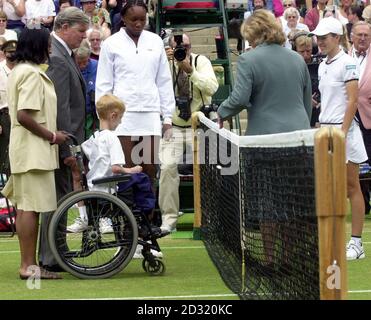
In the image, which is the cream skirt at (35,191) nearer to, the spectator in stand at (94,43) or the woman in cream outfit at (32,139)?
the woman in cream outfit at (32,139)

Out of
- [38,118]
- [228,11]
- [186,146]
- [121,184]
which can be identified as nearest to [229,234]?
[121,184]

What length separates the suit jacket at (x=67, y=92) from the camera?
10.6 m

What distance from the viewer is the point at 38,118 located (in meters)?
10.0

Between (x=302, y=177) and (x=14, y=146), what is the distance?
3.56 metres

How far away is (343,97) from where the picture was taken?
1129cm

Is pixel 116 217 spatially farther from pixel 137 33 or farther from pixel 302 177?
pixel 302 177

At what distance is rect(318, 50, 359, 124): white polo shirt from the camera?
11188mm

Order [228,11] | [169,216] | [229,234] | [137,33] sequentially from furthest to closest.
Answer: [228,11] → [169,216] → [137,33] → [229,234]

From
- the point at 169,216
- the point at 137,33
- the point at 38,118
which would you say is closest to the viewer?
the point at 38,118

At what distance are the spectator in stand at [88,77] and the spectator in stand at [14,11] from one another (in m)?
5.61

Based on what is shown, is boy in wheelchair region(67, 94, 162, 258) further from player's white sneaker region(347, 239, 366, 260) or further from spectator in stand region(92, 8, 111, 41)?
spectator in stand region(92, 8, 111, 41)

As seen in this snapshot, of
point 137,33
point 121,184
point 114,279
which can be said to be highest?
point 137,33

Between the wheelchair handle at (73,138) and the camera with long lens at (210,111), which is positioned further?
the camera with long lens at (210,111)

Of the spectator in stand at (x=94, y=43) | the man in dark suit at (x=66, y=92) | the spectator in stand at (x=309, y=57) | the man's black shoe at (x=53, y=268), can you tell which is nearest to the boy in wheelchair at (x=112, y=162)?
the man in dark suit at (x=66, y=92)
